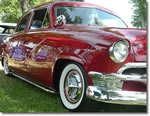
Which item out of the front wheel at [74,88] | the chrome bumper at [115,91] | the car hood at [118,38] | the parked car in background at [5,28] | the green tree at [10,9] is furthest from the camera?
the green tree at [10,9]

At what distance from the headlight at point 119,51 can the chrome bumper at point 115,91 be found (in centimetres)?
13

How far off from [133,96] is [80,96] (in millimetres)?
720

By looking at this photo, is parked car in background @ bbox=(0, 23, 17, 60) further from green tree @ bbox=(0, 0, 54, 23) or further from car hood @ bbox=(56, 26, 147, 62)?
green tree @ bbox=(0, 0, 54, 23)

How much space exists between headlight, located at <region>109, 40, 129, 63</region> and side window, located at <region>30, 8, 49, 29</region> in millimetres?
1706

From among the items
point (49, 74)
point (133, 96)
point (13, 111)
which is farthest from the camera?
point (49, 74)

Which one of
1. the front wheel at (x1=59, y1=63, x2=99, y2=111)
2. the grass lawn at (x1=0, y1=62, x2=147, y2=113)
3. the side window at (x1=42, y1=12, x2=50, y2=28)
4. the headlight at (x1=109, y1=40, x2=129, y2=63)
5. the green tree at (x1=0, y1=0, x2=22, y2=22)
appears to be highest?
the green tree at (x1=0, y1=0, x2=22, y2=22)

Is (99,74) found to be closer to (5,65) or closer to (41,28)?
(41,28)

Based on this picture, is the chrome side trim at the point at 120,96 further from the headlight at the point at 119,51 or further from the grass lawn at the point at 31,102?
the grass lawn at the point at 31,102

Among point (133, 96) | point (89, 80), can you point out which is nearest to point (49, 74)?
point (89, 80)

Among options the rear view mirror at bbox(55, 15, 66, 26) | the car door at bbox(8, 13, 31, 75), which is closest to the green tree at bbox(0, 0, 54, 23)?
the car door at bbox(8, 13, 31, 75)

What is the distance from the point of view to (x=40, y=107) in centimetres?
339

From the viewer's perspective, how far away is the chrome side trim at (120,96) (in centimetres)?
247

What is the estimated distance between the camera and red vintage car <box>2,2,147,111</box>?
253 centimetres

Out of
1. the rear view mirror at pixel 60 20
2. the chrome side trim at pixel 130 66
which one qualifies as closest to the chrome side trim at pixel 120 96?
the chrome side trim at pixel 130 66
